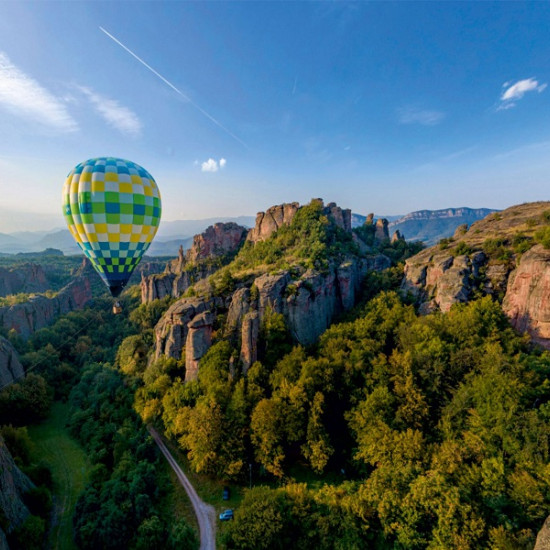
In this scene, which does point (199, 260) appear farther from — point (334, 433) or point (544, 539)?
point (544, 539)

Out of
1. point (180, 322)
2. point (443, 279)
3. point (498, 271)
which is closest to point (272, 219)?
point (180, 322)

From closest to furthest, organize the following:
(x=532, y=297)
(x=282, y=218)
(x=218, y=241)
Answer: (x=532, y=297) → (x=282, y=218) → (x=218, y=241)

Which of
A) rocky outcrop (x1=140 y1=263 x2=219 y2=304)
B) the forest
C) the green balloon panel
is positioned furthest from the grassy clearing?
rocky outcrop (x1=140 y1=263 x2=219 y2=304)

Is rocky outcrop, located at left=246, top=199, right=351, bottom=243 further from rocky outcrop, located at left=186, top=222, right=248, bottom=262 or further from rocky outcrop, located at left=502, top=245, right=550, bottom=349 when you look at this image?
rocky outcrop, located at left=502, top=245, right=550, bottom=349

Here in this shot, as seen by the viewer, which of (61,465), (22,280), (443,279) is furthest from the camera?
(22,280)

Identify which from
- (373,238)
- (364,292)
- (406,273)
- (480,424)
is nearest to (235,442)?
(480,424)

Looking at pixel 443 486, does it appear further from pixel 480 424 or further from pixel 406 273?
pixel 406 273
